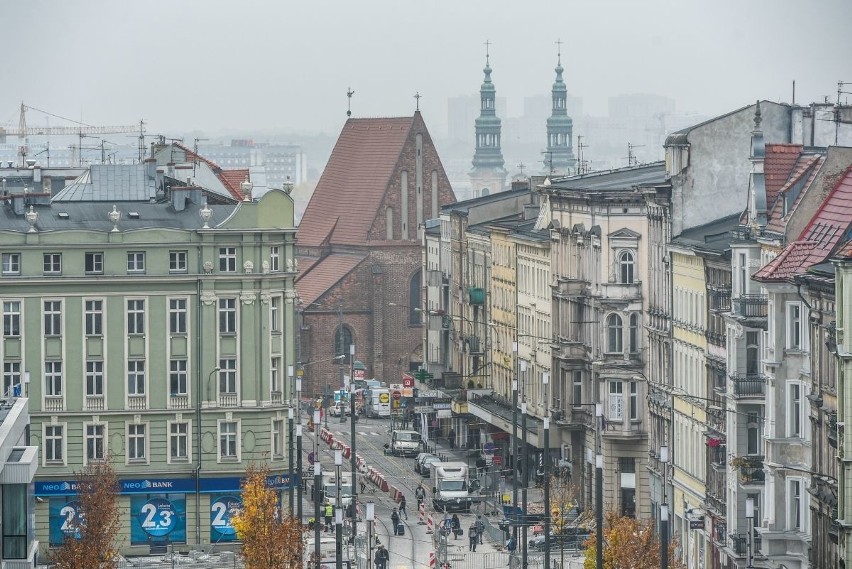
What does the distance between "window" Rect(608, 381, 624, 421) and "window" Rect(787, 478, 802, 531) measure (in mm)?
38292

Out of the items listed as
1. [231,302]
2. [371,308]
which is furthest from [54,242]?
[371,308]

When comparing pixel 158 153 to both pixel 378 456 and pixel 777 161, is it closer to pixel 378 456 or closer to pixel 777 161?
pixel 378 456

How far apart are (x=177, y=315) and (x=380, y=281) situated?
281ft

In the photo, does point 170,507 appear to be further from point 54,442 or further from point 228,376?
point 228,376

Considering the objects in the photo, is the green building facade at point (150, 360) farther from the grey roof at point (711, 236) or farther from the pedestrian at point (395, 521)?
the grey roof at point (711, 236)

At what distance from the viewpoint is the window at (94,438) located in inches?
4178

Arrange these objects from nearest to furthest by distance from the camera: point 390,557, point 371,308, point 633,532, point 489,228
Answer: point 633,532 < point 390,557 < point 489,228 < point 371,308

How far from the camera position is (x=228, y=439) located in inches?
4195

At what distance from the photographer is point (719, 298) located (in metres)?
89.9

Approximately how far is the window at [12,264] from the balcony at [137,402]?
20.8ft

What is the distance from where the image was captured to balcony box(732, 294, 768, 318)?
7988 centimetres

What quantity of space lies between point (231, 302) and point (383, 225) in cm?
9048

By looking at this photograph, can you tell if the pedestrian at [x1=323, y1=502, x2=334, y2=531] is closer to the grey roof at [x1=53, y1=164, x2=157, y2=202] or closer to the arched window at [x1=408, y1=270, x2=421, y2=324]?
the grey roof at [x1=53, y1=164, x2=157, y2=202]

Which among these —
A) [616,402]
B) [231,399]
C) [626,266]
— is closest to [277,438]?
[231,399]
